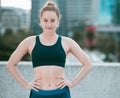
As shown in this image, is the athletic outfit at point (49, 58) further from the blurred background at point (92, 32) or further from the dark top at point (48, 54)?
the blurred background at point (92, 32)

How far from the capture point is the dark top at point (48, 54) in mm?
4102

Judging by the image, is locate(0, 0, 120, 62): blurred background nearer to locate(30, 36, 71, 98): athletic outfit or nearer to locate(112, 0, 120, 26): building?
locate(112, 0, 120, 26): building

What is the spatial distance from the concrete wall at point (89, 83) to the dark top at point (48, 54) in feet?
4.67

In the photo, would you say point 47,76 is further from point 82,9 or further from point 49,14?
point 82,9

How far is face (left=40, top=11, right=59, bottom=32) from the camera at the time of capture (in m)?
4.15

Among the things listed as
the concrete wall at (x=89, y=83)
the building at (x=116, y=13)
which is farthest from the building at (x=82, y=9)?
the concrete wall at (x=89, y=83)

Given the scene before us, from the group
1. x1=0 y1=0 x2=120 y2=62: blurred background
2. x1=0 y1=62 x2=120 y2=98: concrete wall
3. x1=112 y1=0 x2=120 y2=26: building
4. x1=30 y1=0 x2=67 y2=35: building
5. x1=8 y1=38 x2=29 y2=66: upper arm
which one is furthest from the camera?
x1=112 y1=0 x2=120 y2=26: building

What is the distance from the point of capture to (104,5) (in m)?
58.3

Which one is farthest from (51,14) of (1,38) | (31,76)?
(1,38)

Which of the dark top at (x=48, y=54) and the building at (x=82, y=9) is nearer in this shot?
the dark top at (x=48, y=54)

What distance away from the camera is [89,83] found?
5.62m

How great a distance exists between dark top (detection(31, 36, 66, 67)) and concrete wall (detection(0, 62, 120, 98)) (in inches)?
56.1

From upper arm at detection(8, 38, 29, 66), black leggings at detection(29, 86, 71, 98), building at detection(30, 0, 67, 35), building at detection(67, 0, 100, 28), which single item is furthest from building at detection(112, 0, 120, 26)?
black leggings at detection(29, 86, 71, 98)

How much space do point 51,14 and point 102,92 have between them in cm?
183
